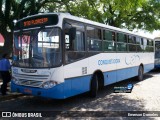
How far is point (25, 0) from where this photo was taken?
1775 centimetres

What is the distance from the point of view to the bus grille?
340 inches

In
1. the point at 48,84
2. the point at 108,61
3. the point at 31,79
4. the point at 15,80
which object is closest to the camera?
the point at 48,84

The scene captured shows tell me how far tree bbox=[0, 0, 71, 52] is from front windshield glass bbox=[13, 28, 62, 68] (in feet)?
28.5

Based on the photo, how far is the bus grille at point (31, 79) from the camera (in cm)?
862

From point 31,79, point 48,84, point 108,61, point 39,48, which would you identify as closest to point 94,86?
point 108,61

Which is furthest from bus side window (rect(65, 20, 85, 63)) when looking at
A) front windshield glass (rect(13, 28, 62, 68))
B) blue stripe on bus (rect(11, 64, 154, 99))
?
blue stripe on bus (rect(11, 64, 154, 99))

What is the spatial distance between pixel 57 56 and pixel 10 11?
1163cm

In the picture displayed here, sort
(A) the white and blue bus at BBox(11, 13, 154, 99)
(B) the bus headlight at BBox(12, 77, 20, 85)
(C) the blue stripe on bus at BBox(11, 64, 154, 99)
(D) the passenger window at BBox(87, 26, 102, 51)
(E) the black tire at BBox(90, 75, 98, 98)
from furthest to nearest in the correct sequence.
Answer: (E) the black tire at BBox(90, 75, 98, 98)
(D) the passenger window at BBox(87, 26, 102, 51)
(B) the bus headlight at BBox(12, 77, 20, 85)
(A) the white and blue bus at BBox(11, 13, 154, 99)
(C) the blue stripe on bus at BBox(11, 64, 154, 99)

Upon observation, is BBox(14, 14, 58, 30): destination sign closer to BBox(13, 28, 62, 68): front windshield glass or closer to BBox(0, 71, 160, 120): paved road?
BBox(13, 28, 62, 68): front windshield glass

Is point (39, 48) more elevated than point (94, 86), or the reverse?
point (39, 48)

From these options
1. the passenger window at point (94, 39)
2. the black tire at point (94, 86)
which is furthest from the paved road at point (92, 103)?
the passenger window at point (94, 39)

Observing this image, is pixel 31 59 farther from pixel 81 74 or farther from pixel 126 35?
pixel 126 35

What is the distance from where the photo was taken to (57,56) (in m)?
8.51

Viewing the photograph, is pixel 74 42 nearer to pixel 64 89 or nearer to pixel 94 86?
pixel 64 89
